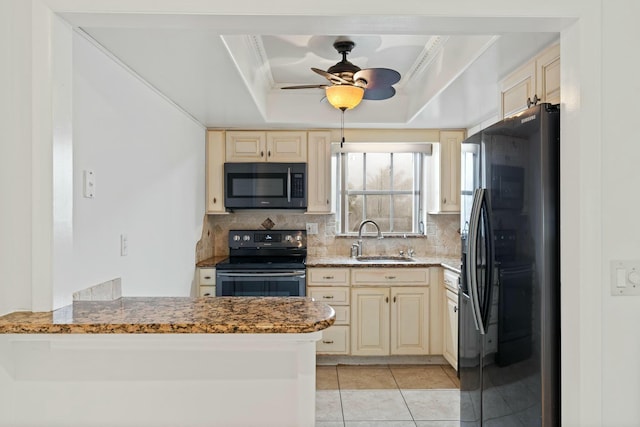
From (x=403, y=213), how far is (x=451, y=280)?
1064 mm

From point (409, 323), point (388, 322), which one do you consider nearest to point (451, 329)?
point (409, 323)

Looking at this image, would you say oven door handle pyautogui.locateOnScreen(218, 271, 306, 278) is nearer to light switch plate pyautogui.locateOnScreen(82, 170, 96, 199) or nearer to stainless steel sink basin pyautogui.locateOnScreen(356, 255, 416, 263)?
stainless steel sink basin pyautogui.locateOnScreen(356, 255, 416, 263)

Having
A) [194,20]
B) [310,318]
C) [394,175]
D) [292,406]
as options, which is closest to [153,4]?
[194,20]

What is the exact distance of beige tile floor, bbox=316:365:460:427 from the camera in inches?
104

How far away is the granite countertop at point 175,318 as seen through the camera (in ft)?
3.72

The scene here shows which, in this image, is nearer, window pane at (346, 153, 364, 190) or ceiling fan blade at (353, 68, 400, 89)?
ceiling fan blade at (353, 68, 400, 89)

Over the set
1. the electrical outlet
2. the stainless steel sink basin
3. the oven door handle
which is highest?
the electrical outlet

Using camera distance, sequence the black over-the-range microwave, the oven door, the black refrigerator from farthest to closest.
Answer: the black over-the-range microwave
the oven door
the black refrigerator

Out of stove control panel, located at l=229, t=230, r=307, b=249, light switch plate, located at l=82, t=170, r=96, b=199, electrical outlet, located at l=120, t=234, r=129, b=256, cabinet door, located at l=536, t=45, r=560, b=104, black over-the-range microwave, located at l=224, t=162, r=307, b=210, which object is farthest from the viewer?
stove control panel, located at l=229, t=230, r=307, b=249

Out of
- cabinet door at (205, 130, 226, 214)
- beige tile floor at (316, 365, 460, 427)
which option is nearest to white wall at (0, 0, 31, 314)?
beige tile floor at (316, 365, 460, 427)

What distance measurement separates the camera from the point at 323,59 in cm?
290

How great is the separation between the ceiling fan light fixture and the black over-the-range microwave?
55.7 inches

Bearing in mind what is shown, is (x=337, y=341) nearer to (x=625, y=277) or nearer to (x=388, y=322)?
(x=388, y=322)

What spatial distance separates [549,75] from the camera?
74.2 inches
